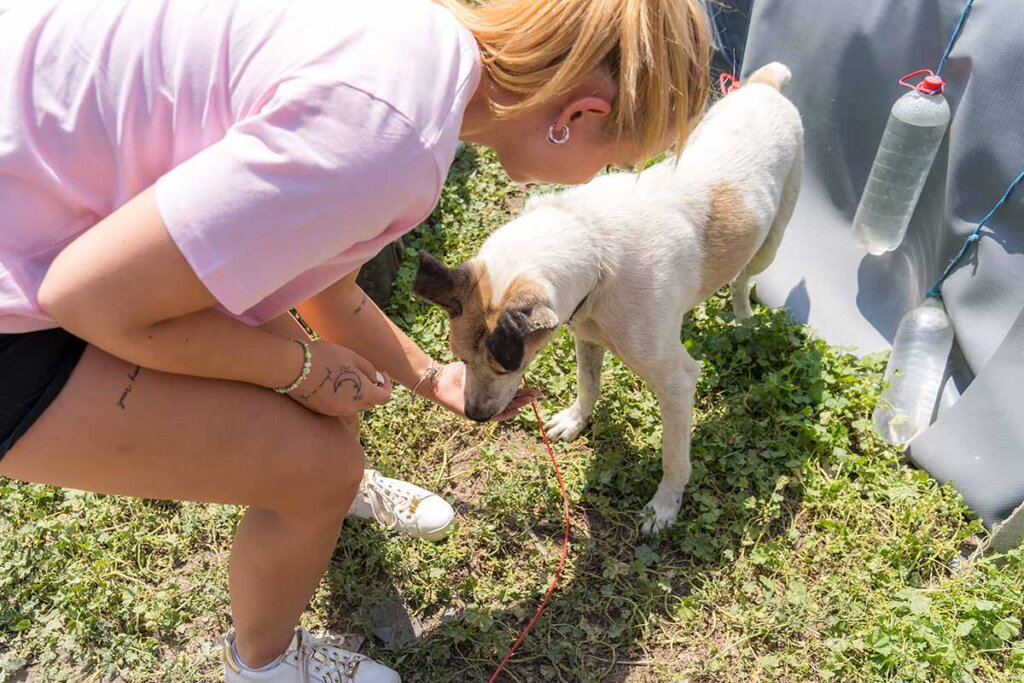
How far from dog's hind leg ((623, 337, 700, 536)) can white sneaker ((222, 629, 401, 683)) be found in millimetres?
1368

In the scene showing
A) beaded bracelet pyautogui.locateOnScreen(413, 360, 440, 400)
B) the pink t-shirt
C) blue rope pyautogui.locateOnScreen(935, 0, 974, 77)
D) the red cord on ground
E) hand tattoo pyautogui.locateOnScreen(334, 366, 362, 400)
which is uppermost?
the pink t-shirt

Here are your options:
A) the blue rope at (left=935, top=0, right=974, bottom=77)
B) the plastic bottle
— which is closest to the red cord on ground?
the plastic bottle

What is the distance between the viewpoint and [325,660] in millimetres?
2969

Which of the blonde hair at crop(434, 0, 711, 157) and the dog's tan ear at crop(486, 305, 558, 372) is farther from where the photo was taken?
the dog's tan ear at crop(486, 305, 558, 372)

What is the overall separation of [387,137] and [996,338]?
3326mm

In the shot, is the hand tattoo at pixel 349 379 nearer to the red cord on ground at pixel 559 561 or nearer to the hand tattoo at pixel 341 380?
the hand tattoo at pixel 341 380

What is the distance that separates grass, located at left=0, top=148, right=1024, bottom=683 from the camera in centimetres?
330

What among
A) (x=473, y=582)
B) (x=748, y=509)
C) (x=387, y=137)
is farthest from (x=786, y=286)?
(x=387, y=137)

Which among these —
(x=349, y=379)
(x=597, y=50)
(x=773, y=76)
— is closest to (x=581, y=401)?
(x=349, y=379)

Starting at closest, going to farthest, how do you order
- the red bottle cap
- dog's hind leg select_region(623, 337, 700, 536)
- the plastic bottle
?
dog's hind leg select_region(623, 337, 700, 536) < the red bottle cap < the plastic bottle

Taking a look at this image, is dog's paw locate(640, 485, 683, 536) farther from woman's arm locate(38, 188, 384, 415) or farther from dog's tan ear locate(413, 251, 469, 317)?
woman's arm locate(38, 188, 384, 415)

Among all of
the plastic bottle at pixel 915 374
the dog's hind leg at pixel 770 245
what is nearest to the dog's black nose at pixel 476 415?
the dog's hind leg at pixel 770 245

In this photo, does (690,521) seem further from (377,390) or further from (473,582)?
(377,390)

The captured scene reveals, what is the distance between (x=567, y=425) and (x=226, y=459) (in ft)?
7.12
